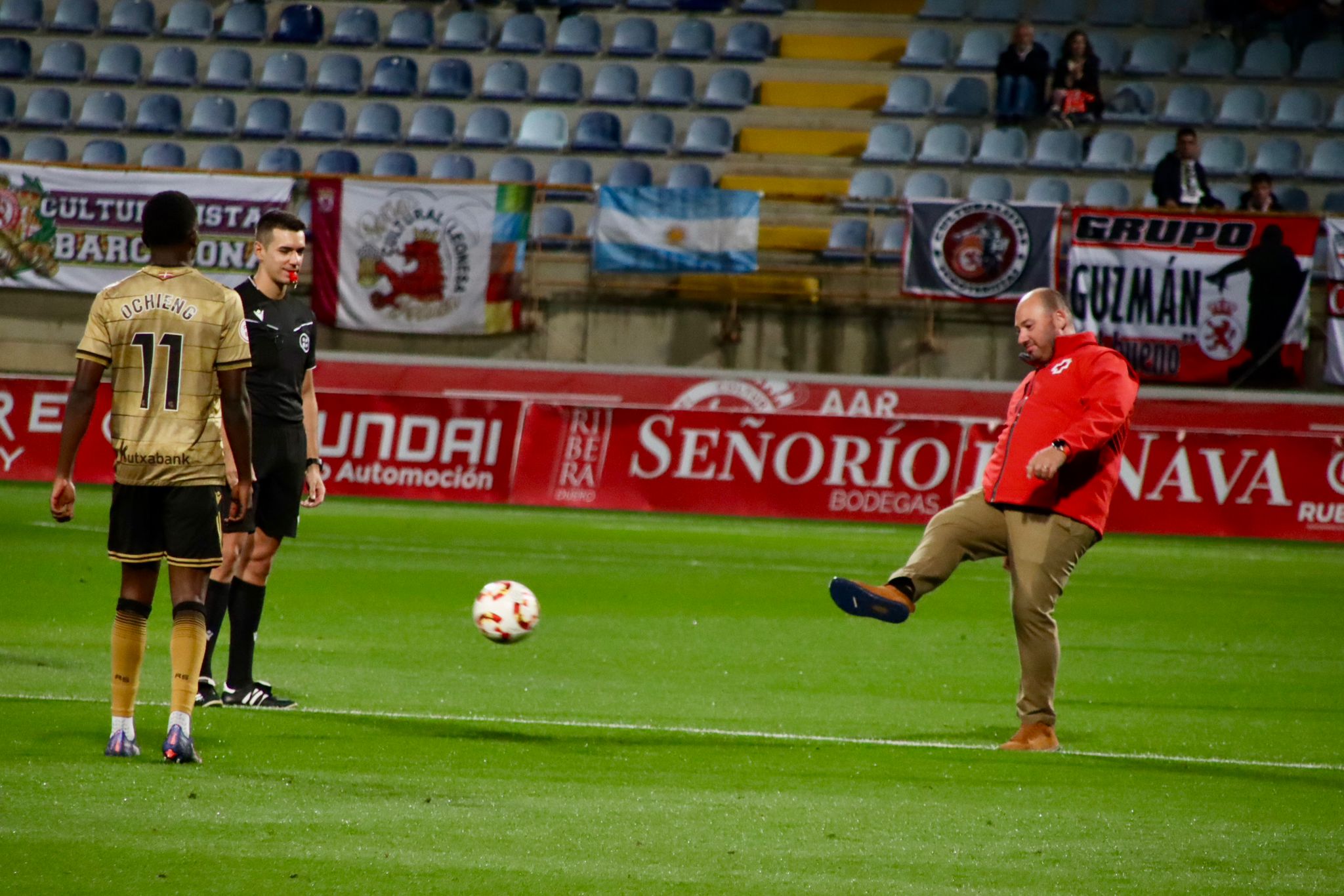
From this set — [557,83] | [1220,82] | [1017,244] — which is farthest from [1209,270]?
[557,83]

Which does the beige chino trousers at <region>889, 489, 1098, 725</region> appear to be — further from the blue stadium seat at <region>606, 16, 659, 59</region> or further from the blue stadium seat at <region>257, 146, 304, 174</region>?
the blue stadium seat at <region>606, 16, 659, 59</region>

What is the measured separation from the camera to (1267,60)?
87.4ft

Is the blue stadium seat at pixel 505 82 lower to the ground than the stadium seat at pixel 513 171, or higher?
higher

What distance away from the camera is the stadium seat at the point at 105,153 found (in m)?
26.7

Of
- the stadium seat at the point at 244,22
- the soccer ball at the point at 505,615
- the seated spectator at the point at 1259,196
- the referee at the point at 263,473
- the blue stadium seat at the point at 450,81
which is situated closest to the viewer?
the referee at the point at 263,473

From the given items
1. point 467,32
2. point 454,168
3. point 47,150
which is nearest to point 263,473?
point 454,168

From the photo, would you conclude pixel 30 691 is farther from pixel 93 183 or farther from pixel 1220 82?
pixel 1220 82

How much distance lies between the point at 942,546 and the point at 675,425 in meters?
11.7

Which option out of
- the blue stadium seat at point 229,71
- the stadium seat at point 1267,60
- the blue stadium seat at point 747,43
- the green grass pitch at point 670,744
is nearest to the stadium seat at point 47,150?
the blue stadium seat at point 229,71

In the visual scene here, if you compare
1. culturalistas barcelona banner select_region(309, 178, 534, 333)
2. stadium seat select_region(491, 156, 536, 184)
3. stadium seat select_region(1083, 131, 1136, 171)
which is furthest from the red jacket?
stadium seat select_region(491, 156, 536, 184)

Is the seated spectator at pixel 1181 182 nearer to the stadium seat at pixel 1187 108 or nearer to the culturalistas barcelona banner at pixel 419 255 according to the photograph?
the stadium seat at pixel 1187 108

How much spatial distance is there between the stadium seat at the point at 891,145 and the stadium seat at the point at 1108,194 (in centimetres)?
273

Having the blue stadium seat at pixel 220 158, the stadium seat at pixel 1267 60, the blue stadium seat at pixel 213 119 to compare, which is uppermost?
the stadium seat at pixel 1267 60

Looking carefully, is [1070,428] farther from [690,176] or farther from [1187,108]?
[1187,108]
